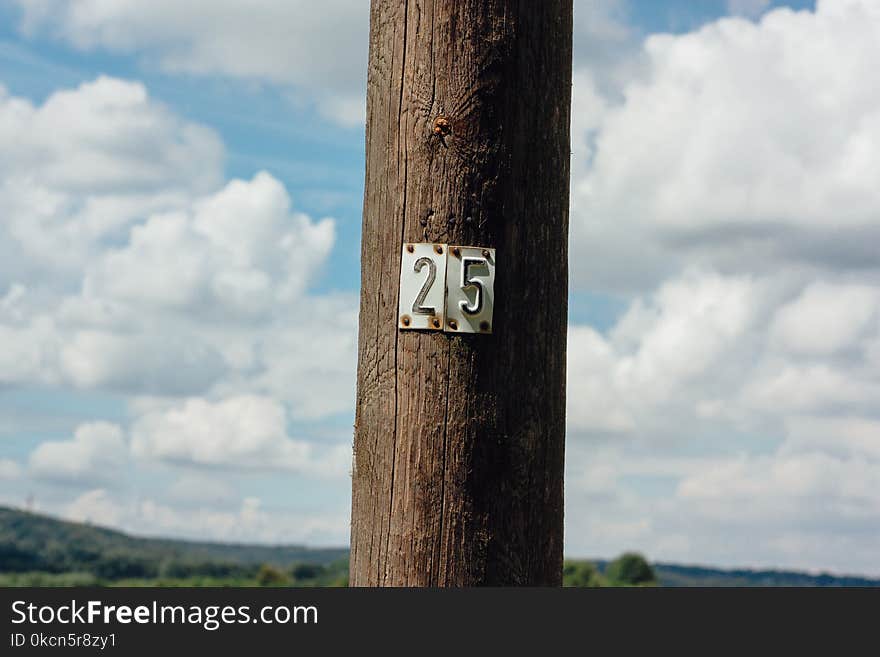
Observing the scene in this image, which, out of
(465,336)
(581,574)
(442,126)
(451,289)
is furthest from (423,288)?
(581,574)

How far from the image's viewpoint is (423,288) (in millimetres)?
3244

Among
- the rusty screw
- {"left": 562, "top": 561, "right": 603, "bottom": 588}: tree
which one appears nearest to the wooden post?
the rusty screw

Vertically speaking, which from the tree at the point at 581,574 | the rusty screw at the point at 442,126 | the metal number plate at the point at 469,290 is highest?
the rusty screw at the point at 442,126

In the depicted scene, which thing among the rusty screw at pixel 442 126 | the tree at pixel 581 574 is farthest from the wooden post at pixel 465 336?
the tree at pixel 581 574

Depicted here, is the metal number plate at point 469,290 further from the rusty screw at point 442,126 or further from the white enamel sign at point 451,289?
the rusty screw at point 442,126

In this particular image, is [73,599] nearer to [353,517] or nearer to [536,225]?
[353,517]

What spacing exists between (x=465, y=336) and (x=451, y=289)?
0.55ft

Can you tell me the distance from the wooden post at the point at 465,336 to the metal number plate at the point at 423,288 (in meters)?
0.04

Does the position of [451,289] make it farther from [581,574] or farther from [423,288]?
[581,574]

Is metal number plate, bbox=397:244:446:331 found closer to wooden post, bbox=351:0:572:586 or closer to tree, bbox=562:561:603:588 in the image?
wooden post, bbox=351:0:572:586

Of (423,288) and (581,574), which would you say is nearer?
(423,288)

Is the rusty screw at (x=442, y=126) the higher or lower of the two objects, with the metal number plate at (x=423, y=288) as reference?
higher

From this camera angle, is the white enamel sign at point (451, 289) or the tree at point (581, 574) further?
the tree at point (581, 574)

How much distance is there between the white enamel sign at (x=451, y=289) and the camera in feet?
10.6
